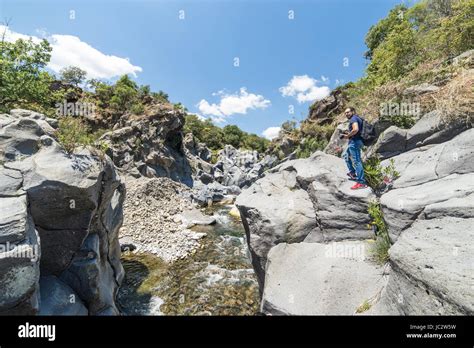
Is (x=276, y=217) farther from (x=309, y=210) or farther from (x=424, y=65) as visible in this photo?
(x=424, y=65)

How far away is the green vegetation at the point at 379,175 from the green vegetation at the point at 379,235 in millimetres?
843

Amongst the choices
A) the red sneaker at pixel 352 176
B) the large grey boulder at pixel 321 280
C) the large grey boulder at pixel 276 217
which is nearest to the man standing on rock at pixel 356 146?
the red sneaker at pixel 352 176

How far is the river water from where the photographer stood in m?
10.0

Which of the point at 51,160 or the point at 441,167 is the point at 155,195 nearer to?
the point at 51,160

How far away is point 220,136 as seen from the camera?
8131cm

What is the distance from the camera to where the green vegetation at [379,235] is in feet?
19.4

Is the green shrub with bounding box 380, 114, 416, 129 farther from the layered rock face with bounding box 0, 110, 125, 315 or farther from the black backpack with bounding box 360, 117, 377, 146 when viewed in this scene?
the layered rock face with bounding box 0, 110, 125, 315

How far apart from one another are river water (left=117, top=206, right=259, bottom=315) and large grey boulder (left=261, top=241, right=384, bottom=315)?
14.4ft

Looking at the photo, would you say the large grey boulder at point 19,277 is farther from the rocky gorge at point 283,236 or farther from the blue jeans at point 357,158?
the blue jeans at point 357,158

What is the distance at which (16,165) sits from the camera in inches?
239

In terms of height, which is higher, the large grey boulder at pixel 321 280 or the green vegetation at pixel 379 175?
the green vegetation at pixel 379 175

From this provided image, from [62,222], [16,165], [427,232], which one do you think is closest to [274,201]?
[427,232]

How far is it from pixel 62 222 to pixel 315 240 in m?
7.69

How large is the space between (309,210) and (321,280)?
8.85 ft
